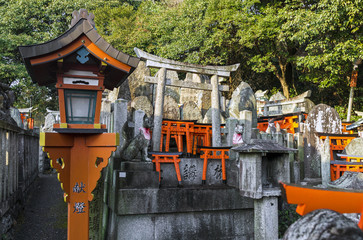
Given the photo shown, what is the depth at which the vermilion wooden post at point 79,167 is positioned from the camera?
16.1 ft

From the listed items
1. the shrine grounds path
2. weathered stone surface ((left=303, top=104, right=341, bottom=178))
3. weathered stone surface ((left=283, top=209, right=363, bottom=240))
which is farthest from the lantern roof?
weathered stone surface ((left=303, top=104, right=341, bottom=178))

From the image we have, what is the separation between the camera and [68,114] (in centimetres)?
499

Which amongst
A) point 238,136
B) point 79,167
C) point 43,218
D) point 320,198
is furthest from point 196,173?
point 43,218

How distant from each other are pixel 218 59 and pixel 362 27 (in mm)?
9154

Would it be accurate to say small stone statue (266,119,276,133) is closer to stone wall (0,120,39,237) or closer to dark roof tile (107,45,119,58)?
stone wall (0,120,39,237)

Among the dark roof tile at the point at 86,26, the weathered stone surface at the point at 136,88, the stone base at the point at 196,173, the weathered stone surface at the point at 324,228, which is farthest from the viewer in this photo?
the weathered stone surface at the point at 136,88

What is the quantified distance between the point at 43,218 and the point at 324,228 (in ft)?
34.2

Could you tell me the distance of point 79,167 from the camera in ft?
16.4

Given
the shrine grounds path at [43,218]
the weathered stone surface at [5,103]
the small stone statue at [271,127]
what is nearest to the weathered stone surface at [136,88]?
the shrine grounds path at [43,218]

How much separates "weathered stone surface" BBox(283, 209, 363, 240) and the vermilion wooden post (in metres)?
3.50

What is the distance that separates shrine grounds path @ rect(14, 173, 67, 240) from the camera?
859 centimetres

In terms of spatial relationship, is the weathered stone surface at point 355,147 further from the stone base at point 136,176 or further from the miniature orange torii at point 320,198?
the miniature orange torii at point 320,198

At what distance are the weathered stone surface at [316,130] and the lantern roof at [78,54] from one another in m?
8.89

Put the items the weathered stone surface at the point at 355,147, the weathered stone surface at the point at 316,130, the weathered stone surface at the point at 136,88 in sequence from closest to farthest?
the weathered stone surface at the point at 355,147 → the weathered stone surface at the point at 316,130 → the weathered stone surface at the point at 136,88
